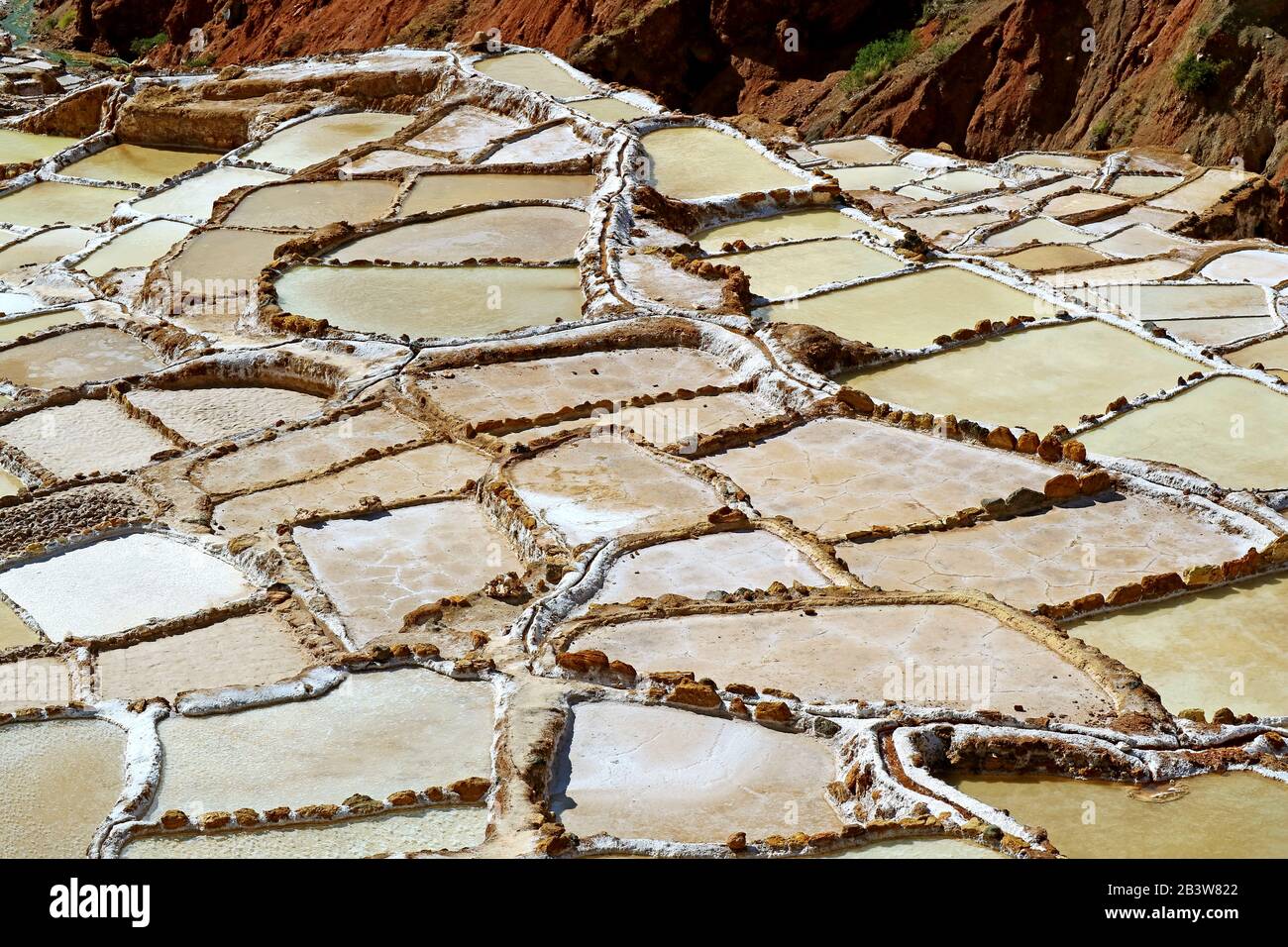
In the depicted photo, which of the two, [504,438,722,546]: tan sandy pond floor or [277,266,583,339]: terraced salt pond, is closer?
[504,438,722,546]: tan sandy pond floor

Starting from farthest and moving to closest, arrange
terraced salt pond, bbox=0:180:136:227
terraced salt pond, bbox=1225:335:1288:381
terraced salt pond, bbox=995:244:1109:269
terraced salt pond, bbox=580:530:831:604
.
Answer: terraced salt pond, bbox=0:180:136:227 → terraced salt pond, bbox=995:244:1109:269 → terraced salt pond, bbox=1225:335:1288:381 → terraced salt pond, bbox=580:530:831:604

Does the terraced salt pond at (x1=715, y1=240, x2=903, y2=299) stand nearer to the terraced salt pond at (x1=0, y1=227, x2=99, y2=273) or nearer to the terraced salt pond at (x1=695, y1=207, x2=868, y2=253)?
the terraced salt pond at (x1=695, y1=207, x2=868, y2=253)

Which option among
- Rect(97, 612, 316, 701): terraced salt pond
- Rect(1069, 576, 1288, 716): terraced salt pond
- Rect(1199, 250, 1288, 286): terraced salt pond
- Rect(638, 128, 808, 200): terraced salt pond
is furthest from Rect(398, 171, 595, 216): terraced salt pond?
Rect(1069, 576, 1288, 716): terraced salt pond

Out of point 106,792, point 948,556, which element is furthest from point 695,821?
point 948,556

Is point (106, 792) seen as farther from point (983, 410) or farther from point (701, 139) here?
point (701, 139)

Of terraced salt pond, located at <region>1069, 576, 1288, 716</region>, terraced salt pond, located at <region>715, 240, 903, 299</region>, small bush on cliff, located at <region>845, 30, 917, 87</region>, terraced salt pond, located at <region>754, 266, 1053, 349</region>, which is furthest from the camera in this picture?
small bush on cliff, located at <region>845, 30, 917, 87</region>

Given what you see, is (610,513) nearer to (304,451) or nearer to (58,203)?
(304,451)
